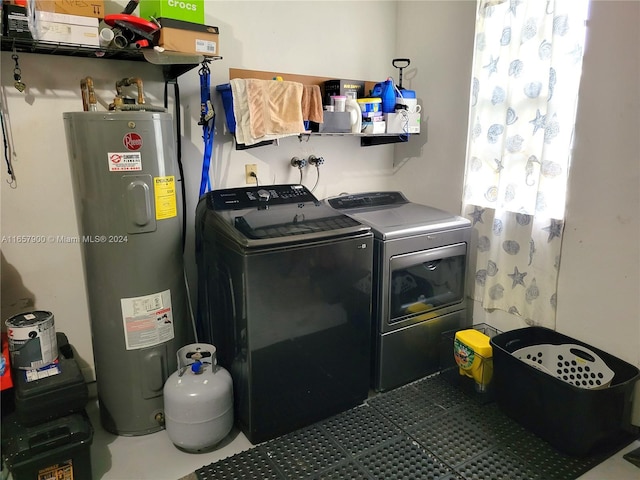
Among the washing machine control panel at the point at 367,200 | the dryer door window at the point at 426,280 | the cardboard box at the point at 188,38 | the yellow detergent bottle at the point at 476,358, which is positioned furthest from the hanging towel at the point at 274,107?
the yellow detergent bottle at the point at 476,358

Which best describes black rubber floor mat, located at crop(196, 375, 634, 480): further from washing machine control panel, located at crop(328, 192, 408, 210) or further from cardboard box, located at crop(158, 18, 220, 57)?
cardboard box, located at crop(158, 18, 220, 57)

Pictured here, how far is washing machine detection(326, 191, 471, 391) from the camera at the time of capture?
7.39ft

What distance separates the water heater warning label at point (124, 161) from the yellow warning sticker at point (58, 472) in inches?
44.0

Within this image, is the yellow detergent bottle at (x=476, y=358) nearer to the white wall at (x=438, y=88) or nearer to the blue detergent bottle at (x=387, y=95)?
the white wall at (x=438, y=88)

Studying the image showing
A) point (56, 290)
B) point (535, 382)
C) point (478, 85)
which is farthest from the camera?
point (478, 85)

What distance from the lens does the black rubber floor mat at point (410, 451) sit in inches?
70.1

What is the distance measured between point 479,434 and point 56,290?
2.10 m

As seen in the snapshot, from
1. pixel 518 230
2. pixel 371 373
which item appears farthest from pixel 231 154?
pixel 518 230

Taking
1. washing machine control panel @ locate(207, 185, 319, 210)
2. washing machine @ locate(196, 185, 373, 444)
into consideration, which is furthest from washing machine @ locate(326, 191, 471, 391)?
washing machine control panel @ locate(207, 185, 319, 210)

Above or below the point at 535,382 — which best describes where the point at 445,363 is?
below

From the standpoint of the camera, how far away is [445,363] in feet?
8.29

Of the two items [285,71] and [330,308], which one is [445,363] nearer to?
[330,308]

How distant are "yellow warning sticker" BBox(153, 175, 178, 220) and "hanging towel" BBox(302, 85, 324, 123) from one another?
2.86 ft

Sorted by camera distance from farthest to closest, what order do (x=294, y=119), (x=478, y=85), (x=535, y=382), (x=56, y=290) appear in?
(x=478, y=85), (x=294, y=119), (x=56, y=290), (x=535, y=382)
